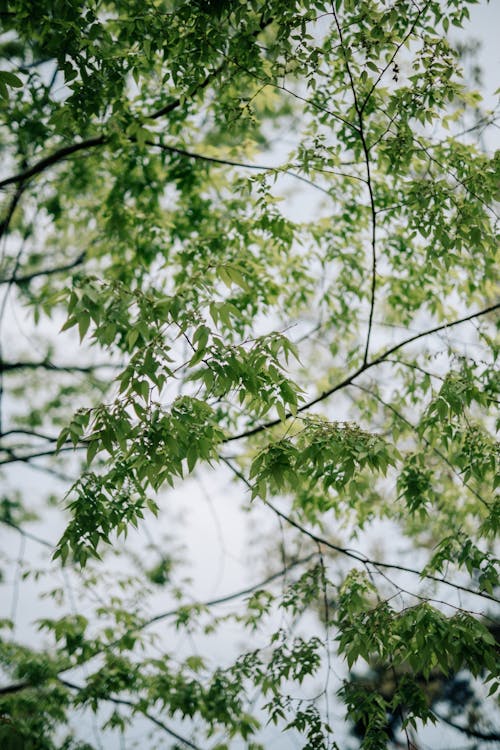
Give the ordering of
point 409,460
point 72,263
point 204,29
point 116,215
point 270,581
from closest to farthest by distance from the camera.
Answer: point 204,29, point 409,460, point 116,215, point 270,581, point 72,263

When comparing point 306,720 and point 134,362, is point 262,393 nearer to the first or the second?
point 134,362

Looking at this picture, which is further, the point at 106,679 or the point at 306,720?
the point at 106,679

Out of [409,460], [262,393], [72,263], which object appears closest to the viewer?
[262,393]

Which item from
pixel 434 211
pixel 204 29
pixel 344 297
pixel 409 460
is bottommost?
pixel 409 460

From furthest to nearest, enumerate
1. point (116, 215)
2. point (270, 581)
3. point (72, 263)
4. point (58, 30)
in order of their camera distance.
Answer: point (72, 263) < point (270, 581) < point (116, 215) < point (58, 30)

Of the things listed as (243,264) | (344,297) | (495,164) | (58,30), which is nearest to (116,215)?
(243,264)

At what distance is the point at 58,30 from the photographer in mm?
2475

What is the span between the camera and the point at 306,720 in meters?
2.96

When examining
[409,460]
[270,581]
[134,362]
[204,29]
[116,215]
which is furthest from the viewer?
[270,581]

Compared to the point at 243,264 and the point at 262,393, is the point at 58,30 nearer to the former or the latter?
the point at 243,264

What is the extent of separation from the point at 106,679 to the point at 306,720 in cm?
159

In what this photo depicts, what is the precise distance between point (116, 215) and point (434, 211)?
2.35m

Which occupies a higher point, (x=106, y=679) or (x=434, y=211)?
(x=434, y=211)

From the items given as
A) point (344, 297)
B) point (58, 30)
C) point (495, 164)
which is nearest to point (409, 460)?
point (344, 297)
